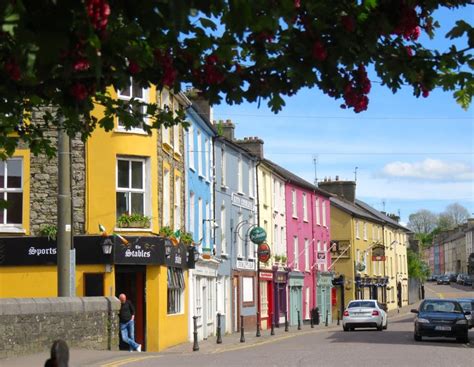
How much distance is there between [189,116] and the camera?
107ft

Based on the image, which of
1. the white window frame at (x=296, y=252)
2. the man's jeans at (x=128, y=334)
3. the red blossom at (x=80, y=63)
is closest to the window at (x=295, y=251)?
the white window frame at (x=296, y=252)

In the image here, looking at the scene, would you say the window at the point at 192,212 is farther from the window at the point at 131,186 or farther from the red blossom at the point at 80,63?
the red blossom at the point at 80,63

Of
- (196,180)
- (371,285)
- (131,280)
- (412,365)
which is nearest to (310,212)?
(371,285)

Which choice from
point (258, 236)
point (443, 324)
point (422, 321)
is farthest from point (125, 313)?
point (258, 236)

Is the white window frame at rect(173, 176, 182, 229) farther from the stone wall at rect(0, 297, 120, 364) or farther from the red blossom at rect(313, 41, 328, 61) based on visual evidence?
the red blossom at rect(313, 41, 328, 61)

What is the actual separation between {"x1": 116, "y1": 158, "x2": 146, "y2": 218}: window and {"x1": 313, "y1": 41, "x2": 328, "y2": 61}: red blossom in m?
20.6

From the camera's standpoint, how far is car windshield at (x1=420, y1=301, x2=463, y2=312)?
90.9 feet

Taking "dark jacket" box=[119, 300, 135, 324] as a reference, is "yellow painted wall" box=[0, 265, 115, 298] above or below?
above

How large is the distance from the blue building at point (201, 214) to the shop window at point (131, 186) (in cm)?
550

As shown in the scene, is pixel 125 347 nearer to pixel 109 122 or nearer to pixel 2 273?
pixel 2 273

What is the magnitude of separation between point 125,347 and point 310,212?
3361 cm

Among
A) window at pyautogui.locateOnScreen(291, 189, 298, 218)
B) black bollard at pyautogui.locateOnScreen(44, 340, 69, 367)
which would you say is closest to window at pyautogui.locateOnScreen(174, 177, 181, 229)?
window at pyautogui.locateOnScreen(291, 189, 298, 218)

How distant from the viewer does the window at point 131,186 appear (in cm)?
2681

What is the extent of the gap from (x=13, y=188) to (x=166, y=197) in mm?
5445
